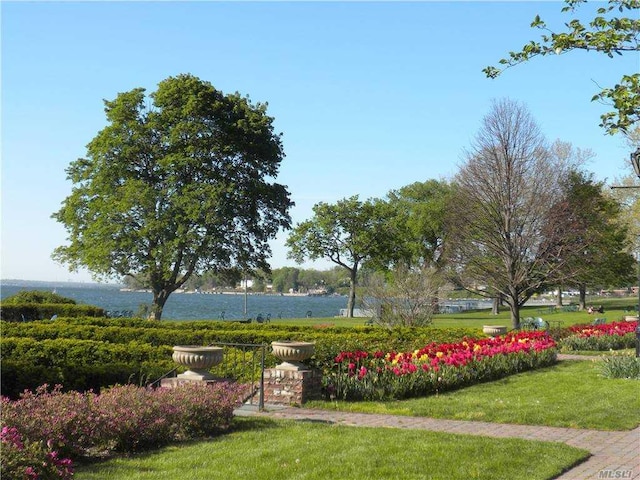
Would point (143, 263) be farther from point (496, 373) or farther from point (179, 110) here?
point (496, 373)

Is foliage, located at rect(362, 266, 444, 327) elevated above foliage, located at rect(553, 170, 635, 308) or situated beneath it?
situated beneath

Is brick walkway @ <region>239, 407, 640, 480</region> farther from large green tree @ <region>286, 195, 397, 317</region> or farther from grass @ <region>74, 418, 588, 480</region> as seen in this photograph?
large green tree @ <region>286, 195, 397, 317</region>

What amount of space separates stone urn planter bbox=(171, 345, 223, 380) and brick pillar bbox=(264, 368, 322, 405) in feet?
3.82

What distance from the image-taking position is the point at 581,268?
2869 centimetres

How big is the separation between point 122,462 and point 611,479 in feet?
15.9

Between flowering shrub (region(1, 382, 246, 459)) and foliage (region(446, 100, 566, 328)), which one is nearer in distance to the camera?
flowering shrub (region(1, 382, 246, 459))

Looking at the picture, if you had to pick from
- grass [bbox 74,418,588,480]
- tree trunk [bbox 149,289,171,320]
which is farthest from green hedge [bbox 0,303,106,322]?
grass [bbox 74,418,588,480]

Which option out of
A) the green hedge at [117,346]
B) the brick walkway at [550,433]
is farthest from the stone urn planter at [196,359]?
the brick walkway at [550,433]

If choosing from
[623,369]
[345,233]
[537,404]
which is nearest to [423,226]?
[345,233]

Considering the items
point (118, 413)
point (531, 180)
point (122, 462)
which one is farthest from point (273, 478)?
point (531, 180)

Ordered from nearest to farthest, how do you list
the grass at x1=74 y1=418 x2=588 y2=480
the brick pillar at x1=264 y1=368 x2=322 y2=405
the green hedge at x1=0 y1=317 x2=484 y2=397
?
the grass at x1=74 y1=418 x2=588 y2=480, the green hedge at x1=0 y1=317 x2=484 y2=397, the brick pillar at x1=264 y1=368 x2=322 y2=405

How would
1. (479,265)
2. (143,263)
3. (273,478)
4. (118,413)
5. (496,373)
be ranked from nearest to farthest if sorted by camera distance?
(273,478)
(118,413)
(496,373)
(479,265)
(143,263)

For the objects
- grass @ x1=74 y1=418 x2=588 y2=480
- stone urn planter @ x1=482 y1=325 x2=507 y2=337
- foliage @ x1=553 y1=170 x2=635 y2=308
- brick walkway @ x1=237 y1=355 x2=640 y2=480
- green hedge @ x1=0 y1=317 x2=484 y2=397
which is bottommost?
brick walkway @ x1=237 y1=355 x2=640 y2=480

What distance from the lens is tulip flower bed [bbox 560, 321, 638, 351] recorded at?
2084 centimetres
